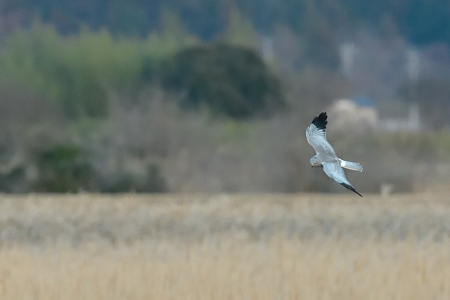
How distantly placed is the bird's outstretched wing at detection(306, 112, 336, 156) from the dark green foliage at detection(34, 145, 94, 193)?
43.0ft

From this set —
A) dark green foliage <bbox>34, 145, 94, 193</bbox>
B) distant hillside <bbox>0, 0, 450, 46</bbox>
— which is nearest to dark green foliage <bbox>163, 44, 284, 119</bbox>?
distant hillside <bbox>0, 0, 450, 46</bbox>

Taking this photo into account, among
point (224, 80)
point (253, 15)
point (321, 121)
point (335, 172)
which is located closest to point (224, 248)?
point (321, 121)

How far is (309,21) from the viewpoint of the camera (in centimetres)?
1967

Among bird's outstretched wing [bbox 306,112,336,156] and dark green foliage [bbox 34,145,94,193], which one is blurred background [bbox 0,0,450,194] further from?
bird's outstretched wing [bbox 306,112,336,156]

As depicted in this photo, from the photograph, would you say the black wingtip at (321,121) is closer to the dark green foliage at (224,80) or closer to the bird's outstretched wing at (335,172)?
the bird's outstretched wing at (335,172)

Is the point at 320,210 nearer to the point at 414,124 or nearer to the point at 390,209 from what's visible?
the point at 390,209

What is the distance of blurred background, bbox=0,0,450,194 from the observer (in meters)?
16.9

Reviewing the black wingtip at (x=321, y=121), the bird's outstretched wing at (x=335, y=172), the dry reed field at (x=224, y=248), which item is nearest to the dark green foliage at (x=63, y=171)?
the dry reed field at (x=224, y=248)

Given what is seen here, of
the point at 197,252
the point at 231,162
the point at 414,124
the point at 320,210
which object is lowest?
the point at 197,252

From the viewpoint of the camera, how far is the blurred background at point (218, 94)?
16891 millimetres

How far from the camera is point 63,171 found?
1694 cm

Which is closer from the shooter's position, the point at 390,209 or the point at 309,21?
the point at 390,209

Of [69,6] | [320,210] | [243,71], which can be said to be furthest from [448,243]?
[69,6]

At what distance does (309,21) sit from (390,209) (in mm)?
7174
